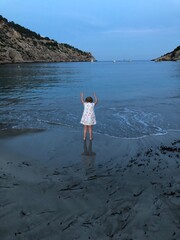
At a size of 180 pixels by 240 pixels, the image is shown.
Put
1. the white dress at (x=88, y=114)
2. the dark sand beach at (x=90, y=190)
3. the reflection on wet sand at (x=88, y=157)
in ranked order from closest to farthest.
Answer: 1. the dark sand beach at (x=90, y=190)
2. the reflection on wet sand at (x=88, y=157)
3. the white dress at (x=88, y=114)

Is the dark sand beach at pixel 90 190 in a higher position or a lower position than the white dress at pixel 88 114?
lower

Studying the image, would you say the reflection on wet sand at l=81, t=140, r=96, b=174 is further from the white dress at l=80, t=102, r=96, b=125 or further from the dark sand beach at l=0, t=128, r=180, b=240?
the white dress at l=80, t=102, r=96, b=125

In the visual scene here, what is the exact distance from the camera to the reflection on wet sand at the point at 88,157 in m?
10.7

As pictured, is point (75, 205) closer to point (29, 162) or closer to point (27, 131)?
point (29, 162)

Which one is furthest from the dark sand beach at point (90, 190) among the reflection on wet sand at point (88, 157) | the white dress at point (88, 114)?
the white dress at point (88, 114)

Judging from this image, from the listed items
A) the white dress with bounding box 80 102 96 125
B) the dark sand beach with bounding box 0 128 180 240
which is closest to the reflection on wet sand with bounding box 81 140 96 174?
the dark sand beach with bounding box 0 128 180 240

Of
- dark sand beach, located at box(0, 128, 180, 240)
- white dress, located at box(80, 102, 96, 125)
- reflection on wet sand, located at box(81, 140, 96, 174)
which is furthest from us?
white dress, located at box(80, 102, 96, 125)

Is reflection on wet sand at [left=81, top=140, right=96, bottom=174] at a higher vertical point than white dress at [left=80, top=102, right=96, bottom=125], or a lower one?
lower

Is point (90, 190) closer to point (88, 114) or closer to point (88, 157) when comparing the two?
point (88, 157)

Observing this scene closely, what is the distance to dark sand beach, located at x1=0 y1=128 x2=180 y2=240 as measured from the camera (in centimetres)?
→ 698

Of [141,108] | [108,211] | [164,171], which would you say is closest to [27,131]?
[164,171]

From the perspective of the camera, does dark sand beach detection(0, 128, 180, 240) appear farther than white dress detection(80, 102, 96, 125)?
No

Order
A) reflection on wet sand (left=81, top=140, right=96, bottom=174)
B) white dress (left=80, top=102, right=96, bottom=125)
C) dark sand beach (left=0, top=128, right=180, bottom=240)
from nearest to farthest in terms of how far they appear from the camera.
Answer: dark sand beach (left=0, top=128, right=180, bottom=240)
reflection on wet sand (left=81, top=140, right=96, bottom=174)
white dress (left=80, top=102, right=96, bottom=125)

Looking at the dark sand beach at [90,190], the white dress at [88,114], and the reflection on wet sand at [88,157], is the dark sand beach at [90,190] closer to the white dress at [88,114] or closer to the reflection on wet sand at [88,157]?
the reflection on wet sand at [88,157]
